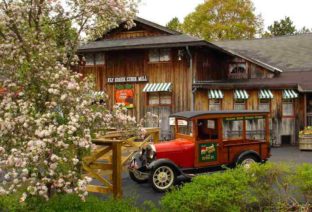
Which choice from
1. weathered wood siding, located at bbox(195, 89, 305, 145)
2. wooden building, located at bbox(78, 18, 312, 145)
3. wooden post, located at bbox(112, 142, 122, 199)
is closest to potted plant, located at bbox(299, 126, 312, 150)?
wooden building, located at bbox(78, 18, 312, 145)

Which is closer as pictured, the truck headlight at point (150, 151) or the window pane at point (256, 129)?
the truck headlight at point (150, 151)

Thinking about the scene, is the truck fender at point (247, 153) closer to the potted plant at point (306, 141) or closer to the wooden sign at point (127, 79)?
the potted plant at point (306, 141)

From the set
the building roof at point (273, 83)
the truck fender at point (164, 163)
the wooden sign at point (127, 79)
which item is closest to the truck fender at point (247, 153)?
the truck fender at point (164, 163)

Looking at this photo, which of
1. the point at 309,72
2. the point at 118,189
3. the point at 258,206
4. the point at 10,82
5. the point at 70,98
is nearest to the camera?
the point at 70,98

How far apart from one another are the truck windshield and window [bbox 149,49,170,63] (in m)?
10.4

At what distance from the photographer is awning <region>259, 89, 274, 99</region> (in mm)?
21500

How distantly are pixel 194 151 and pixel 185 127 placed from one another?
0.97m

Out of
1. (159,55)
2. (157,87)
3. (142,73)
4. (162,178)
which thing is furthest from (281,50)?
(162,178)

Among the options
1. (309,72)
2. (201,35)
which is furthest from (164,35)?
(201,35)

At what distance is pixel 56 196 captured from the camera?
25.6ft

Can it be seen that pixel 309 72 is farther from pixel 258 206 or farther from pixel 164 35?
pixel 258 206

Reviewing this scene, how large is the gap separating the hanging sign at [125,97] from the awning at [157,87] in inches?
47.0

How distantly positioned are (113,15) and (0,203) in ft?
14.2

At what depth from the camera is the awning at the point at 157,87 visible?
22541 mm
